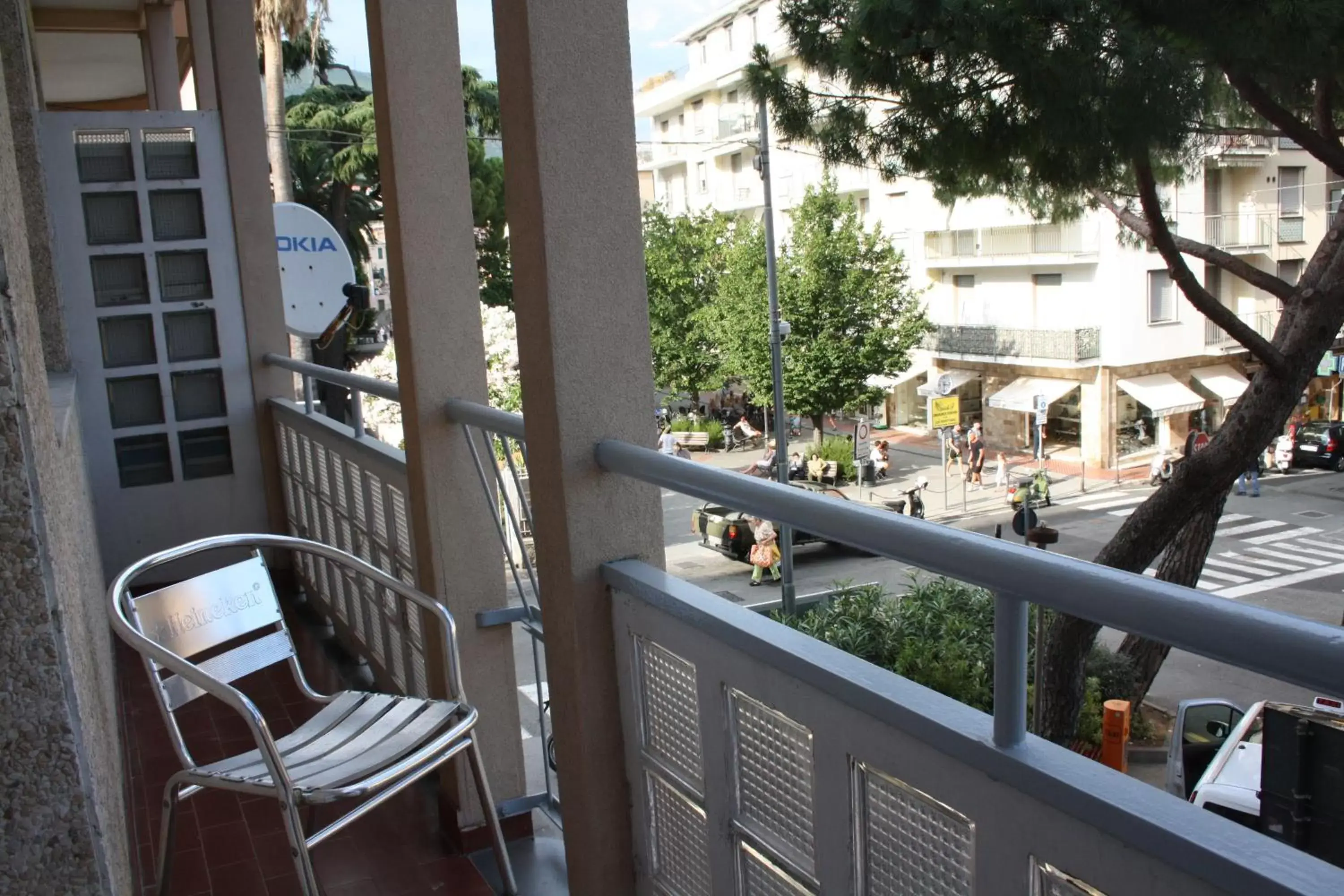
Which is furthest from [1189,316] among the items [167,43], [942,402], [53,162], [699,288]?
[53,162]

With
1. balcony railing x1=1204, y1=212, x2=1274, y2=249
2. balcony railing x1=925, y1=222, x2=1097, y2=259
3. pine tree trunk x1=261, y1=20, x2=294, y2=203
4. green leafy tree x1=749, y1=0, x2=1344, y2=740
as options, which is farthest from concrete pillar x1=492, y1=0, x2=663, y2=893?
balcony railing x1=925, y1=222, x2=1097, y2=259

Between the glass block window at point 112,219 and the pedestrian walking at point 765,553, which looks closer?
the glass block window at point 112,219

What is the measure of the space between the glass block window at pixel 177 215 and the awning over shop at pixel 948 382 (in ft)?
73.4

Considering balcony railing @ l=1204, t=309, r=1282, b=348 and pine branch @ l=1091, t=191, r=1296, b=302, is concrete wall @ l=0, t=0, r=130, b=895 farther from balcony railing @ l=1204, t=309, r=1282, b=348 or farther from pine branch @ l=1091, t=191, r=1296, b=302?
balcony railing @ l=1204, t=309, r=1282, b=348

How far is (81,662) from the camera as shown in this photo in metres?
1.41

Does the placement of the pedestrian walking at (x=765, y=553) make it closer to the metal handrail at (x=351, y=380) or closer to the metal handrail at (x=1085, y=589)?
the metal handrail at (x=351, y=380)

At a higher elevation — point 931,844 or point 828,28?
point 828,28

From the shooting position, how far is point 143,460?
435 centimetres

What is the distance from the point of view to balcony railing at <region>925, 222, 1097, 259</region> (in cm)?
2017

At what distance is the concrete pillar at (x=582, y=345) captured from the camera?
1.52 m

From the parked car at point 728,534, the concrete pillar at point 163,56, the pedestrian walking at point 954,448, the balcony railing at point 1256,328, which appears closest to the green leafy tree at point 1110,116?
the concrete pillar at point 163,56

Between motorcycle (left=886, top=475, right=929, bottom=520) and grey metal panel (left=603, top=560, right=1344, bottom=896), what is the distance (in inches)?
539

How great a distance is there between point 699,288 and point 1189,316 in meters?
12.2

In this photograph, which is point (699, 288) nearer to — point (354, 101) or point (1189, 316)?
point (354, 101)
